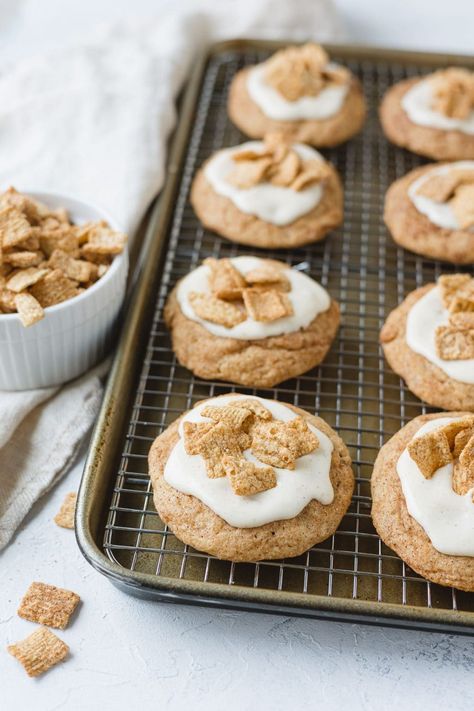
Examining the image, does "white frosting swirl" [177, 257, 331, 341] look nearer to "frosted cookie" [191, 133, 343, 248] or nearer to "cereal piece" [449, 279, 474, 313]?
"frosted cookie" [191, 133, 343, 248]

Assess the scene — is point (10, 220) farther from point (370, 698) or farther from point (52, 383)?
point (370, 698)

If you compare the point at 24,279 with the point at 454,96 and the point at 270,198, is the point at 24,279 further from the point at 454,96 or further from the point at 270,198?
the point at 454,96

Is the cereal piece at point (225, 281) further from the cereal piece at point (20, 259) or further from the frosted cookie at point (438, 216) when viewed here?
the frosted cookie at point (438, 216)

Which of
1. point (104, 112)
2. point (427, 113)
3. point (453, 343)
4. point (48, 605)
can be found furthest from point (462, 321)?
point (104, 112)

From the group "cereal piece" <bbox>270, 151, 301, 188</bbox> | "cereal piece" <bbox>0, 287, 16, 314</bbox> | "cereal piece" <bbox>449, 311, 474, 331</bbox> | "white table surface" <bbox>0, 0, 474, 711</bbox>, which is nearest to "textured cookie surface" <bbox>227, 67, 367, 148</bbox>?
"cereal piece" <bbox>270, 151, 301, 188</bbox>

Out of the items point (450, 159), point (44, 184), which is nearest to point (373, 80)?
point (450, 159)
